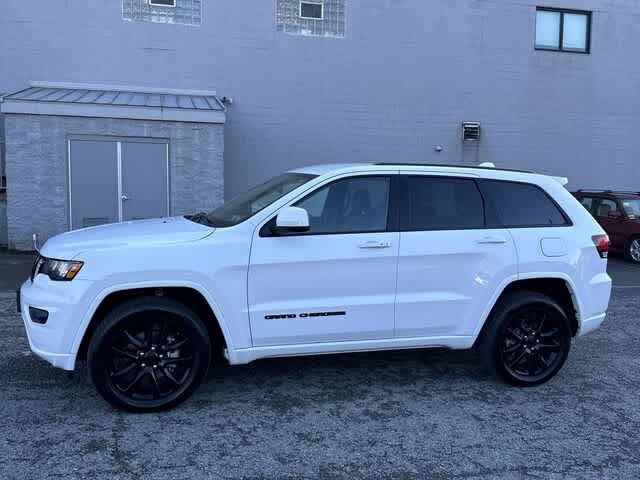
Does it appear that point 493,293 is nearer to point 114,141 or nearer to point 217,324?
point 217,324

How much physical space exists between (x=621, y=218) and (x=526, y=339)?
29.5 feet

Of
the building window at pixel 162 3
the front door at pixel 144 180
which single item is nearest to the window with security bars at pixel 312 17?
the building window at pixel 162 3

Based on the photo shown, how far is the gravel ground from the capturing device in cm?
366

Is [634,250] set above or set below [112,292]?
below

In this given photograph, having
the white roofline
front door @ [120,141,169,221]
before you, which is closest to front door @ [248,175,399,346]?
front door @ [120,141,169,221]

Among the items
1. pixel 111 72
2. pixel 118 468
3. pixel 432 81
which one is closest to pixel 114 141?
pixel 111 72

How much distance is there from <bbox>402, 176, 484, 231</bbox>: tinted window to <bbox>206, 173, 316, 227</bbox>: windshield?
83cm

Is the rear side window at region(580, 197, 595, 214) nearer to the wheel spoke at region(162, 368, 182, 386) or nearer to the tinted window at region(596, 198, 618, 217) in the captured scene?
the tinted window at region(596, 198, 618, 217)

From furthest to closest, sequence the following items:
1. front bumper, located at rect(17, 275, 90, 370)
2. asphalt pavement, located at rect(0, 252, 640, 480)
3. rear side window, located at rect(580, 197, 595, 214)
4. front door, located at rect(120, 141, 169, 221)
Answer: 1. rear side window, located at rect(580, 197, 595, 214)
2. front door, located at rect(120, 141, 169, 221)
3. front bumper, located at rect(17, 275, 90, 370)
4. asphalt pavement, located at rect(0, 252, 640, 480)

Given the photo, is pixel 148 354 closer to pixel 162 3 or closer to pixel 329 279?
pixel 329 279

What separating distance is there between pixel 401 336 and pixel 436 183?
4.21ft

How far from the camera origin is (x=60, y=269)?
4.21 metres

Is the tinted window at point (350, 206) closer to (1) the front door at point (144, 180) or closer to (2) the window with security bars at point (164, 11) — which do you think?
(1) the front door at point (144, 180)

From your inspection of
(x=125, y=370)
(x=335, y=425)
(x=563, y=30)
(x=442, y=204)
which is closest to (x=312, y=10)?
(x=563, y=30)
